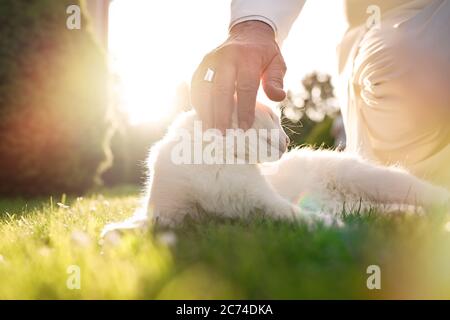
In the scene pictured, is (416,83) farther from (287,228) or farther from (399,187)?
(287,228)

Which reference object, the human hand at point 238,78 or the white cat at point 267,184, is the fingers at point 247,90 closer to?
the human hand at point 238,78

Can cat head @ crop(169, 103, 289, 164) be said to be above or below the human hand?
below

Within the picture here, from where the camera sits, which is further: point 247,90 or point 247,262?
point 247,90

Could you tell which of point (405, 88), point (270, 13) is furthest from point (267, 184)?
point (405, 88)

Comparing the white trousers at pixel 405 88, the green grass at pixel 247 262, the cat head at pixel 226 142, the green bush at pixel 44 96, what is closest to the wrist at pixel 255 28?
the cat head at pixel 226 142

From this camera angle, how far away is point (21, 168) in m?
6.13

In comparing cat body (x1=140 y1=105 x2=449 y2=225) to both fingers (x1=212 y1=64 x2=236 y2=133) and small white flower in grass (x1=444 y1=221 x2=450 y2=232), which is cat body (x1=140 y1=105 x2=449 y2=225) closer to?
fingers (x1=212 y1=64 x2=236 y2=133)

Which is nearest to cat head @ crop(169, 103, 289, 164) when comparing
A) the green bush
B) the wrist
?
Answer: the wrist

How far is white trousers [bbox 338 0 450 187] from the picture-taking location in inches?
135

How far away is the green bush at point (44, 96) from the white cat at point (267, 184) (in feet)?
13.2

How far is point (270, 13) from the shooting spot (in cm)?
261

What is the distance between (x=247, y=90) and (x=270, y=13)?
0.64 m

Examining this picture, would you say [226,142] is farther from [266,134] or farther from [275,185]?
[275,185]
